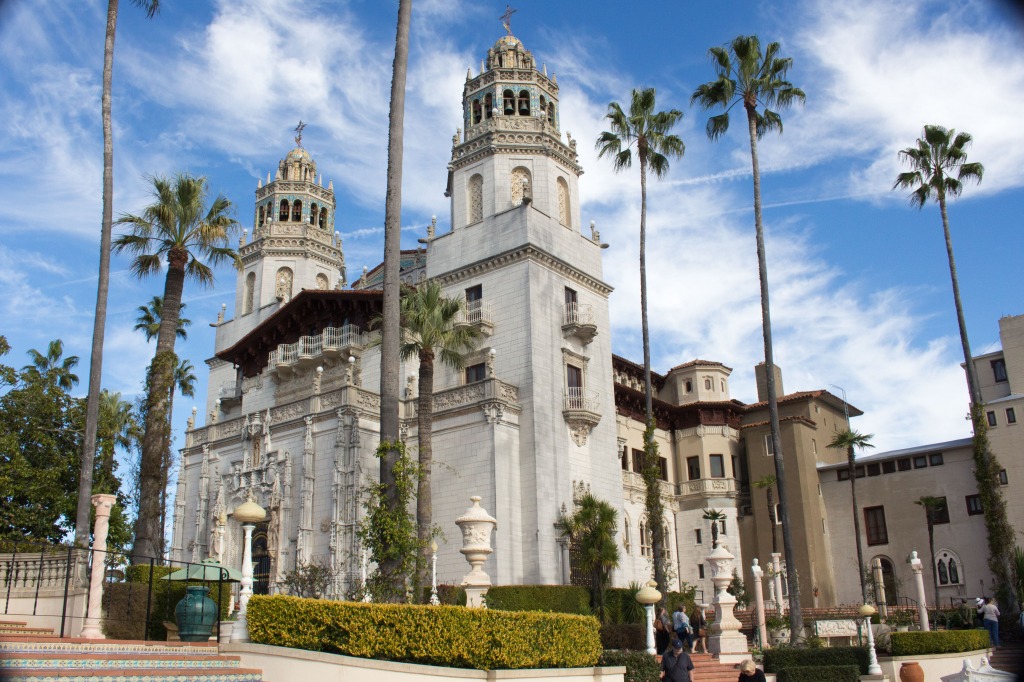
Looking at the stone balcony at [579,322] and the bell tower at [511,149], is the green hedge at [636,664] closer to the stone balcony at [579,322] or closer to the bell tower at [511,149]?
the stone balcony at [579,322]

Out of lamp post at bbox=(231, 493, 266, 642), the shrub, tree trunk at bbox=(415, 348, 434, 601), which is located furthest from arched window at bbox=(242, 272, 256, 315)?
lamp post at bbox=(231, 493, 266, 642)

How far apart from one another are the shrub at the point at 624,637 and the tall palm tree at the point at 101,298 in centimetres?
1567

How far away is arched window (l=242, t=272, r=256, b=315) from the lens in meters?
51.3

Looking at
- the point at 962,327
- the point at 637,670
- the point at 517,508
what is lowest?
the point at 637,670

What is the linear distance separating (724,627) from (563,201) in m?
22.2

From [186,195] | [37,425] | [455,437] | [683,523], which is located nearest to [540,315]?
[455,437]

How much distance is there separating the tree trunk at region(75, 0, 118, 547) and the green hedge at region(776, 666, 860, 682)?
703 inches

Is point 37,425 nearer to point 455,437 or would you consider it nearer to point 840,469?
point 455,437

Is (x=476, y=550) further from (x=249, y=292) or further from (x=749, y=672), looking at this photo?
(x=249, y=292)

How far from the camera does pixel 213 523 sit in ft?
134

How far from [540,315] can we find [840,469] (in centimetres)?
2391

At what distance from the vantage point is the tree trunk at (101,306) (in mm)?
22625

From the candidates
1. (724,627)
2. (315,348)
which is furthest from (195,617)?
(315,348)

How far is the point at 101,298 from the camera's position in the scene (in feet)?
80.2
